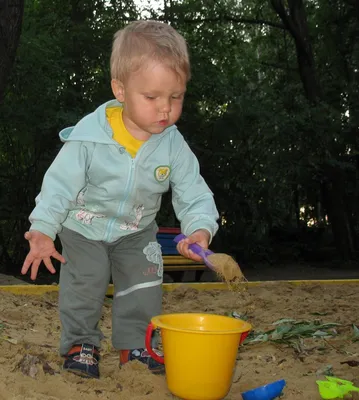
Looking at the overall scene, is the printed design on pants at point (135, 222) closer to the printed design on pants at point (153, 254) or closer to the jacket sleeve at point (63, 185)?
the printed design on pants at point (153, 254)

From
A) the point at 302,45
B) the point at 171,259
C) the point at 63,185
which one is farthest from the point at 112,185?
the point at 302,45

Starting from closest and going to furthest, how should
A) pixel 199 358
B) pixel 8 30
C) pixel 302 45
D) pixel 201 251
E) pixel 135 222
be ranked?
pixel 199 358 → pixel 201 251 → pixel 135 222 → pixel 8 30 → pixel 302 45

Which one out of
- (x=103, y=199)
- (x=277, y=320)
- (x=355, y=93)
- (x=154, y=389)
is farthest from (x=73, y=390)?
(x=355, y=93)

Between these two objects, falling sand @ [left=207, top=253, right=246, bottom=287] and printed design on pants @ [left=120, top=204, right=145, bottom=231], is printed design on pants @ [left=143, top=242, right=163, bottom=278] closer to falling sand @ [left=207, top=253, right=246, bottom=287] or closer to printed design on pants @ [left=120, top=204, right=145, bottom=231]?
printed design on pants @ [left=120, top=204, right=145, bottom=231]

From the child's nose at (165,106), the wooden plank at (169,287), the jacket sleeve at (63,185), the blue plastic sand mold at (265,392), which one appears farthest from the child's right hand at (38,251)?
the wooden plank at (169,287)

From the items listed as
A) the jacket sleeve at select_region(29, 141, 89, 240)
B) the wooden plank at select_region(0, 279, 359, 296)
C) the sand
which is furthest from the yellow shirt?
the wooden plank at select_region(0, 279, 359, 296)

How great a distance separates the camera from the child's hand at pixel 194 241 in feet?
6.81

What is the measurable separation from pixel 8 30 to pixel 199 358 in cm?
393

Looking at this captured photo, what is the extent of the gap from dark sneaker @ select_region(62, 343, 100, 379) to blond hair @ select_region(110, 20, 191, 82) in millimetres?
968

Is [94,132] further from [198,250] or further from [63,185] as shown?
[198,250]

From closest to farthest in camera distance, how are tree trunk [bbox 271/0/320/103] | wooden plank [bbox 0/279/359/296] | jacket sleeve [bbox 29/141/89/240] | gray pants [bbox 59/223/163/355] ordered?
1. jacket sleeve [bbox 29/141/89/240]
2. gray pants [bbox 59/223/163/355]
3. wooden plank [bbox 0/279/359/296]
4. tree trunk [bbox 271/0/320/103]

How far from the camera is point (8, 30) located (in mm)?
4980

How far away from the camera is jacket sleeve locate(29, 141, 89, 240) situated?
212 centimetres

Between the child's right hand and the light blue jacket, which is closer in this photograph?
the child's right hand
